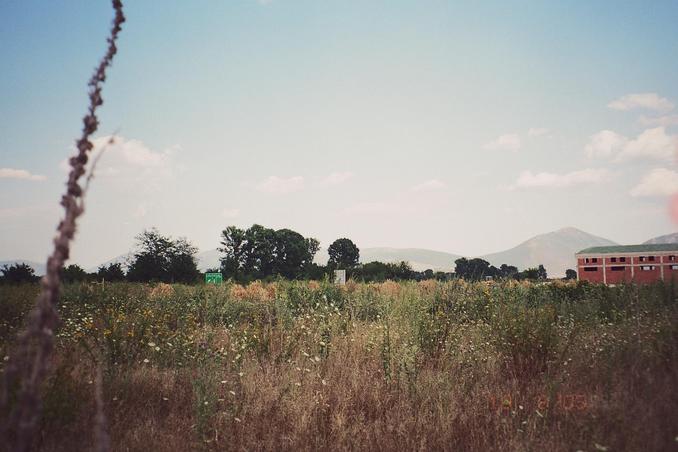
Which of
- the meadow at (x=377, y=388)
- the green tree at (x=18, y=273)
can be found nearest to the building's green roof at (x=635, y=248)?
the meadow at (x=377, y=388)

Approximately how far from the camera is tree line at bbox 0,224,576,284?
2270cm

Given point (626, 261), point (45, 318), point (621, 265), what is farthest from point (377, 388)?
point (626, 261)

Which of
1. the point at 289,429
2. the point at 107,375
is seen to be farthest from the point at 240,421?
the point at 107,375

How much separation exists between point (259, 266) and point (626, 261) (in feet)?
188

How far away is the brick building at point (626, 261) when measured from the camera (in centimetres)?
5272

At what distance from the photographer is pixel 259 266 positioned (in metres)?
72.6

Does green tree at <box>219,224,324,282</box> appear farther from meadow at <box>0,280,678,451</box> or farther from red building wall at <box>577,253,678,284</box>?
meadow at <box>0,280,678,451</box>

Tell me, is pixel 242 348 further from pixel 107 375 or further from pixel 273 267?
pixel 273 267

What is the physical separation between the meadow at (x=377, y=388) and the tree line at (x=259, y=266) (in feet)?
12.4

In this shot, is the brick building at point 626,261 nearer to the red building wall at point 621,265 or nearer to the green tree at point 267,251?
the red building wall at point 621,265

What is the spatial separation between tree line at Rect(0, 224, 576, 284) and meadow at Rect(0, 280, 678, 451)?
149 inches

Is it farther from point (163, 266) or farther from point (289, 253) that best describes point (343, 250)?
point (163, 266)

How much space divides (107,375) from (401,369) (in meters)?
3.50

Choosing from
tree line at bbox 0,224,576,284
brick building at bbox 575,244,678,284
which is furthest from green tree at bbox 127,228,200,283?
brick building at bbox 575,244,678,284
